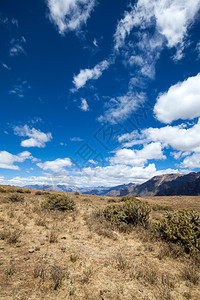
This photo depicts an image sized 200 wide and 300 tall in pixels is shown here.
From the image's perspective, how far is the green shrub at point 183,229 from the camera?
605 cm

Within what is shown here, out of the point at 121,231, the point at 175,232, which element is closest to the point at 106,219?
the point at 121,231

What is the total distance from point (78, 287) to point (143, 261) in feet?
8.97

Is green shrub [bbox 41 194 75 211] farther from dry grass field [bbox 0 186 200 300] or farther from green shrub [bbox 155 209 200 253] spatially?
green shrub [bbox 155 209 200 253]

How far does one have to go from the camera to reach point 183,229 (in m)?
6.53

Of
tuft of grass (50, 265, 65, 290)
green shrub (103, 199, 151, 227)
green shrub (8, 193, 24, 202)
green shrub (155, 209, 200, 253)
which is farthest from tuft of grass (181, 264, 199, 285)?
green shrub (8, 193, 24, 202)

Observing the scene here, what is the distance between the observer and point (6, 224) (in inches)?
333

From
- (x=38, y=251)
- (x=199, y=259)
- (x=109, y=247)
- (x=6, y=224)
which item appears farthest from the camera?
(x=6, y=224)

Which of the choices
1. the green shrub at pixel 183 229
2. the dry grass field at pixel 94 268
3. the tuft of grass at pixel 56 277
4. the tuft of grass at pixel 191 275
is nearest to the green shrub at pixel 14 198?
the dry grass field at pixel 94 268

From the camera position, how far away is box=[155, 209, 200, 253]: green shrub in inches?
238

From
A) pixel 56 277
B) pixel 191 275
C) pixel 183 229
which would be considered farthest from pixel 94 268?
pixel 183 229

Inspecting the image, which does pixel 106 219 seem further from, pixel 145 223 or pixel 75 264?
pixel 75 264

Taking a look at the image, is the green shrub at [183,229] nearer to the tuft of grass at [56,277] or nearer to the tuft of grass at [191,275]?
the tuft of grass at [191,275]

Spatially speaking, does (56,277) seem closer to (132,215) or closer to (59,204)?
(132,215)

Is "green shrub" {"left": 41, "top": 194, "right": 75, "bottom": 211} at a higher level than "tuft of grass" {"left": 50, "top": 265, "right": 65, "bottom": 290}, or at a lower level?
higher
